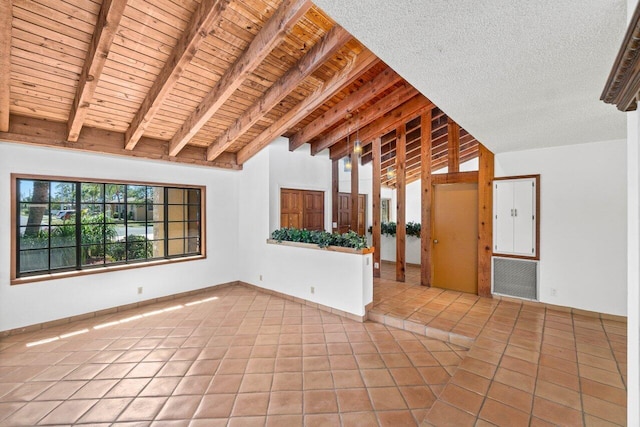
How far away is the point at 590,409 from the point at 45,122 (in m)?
6.31

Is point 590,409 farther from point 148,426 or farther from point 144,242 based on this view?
point 144,242

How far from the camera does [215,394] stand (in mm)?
2359

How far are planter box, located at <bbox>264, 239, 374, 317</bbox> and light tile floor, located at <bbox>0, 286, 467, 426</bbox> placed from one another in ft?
1.09

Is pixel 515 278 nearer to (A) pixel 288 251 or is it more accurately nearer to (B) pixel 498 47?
(A) pixel 288 251

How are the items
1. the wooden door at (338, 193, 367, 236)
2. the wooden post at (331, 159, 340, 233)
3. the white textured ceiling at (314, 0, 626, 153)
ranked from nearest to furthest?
the white textured ceiling at (314, 0, 626, 153) → the wooden post at (331, 159, 340, 233) → the wooden door at (338, 193, 367, 236)

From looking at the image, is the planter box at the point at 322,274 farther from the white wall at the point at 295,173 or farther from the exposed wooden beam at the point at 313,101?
the exposed wooden beam at the point at 313,101

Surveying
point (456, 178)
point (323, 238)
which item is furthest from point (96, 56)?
point (456, 178)

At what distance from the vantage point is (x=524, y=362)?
8.82ft

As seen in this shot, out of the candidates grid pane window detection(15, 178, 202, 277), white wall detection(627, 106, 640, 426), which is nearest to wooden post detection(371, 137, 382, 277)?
grid pane window detection(15, 178, 202, 277)

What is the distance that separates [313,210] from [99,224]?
3.85 metres

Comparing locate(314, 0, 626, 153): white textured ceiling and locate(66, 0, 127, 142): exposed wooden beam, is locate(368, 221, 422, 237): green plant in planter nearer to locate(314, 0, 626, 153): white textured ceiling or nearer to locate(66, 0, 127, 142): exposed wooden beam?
locate(314, 0, 626, 153): white textured ceiling

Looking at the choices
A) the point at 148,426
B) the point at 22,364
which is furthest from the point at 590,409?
the point at 22,364

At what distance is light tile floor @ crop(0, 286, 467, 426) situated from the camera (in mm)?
2129

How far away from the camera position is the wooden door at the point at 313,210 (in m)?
6.13
